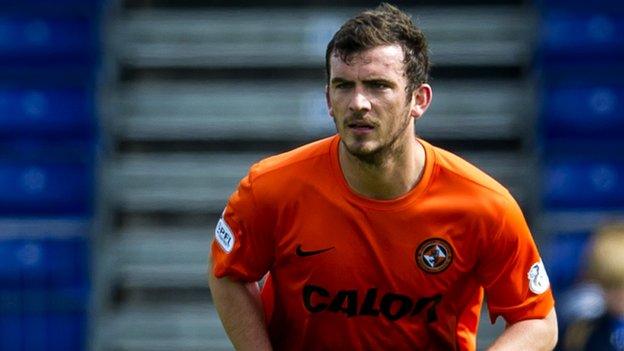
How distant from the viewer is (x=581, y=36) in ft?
34.7

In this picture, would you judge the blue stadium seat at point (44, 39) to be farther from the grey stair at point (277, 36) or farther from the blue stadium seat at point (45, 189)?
the blue stadium seat at point (45, 189)

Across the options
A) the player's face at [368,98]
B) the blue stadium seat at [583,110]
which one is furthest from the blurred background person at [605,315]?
the blue stadium seat at [583,110]

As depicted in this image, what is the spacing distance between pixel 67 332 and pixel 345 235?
17.8 feet

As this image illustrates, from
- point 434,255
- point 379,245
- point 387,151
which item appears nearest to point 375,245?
point 379,245

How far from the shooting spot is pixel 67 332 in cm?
1060

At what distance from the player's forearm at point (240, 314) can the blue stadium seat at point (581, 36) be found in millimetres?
5347

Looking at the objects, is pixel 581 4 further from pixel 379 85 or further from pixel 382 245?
pixel 379 85

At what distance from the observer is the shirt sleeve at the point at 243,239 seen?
5387 millimetres

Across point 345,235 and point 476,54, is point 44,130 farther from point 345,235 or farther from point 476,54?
point 345,235

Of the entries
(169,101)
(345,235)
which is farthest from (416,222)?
(169,101)

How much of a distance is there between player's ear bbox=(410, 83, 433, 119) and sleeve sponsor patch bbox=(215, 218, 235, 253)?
637 mm

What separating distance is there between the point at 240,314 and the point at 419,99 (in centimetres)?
83

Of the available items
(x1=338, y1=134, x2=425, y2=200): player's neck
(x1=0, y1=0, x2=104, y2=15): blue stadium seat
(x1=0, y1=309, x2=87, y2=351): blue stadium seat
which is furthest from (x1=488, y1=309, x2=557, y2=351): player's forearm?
(x1=0, y1=0, x2=104, y2=15): blue stadium seat

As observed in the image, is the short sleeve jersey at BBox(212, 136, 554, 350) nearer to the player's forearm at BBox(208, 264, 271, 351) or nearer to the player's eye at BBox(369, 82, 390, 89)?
the player's forearm at BBox(208, 264, 271, 351)
